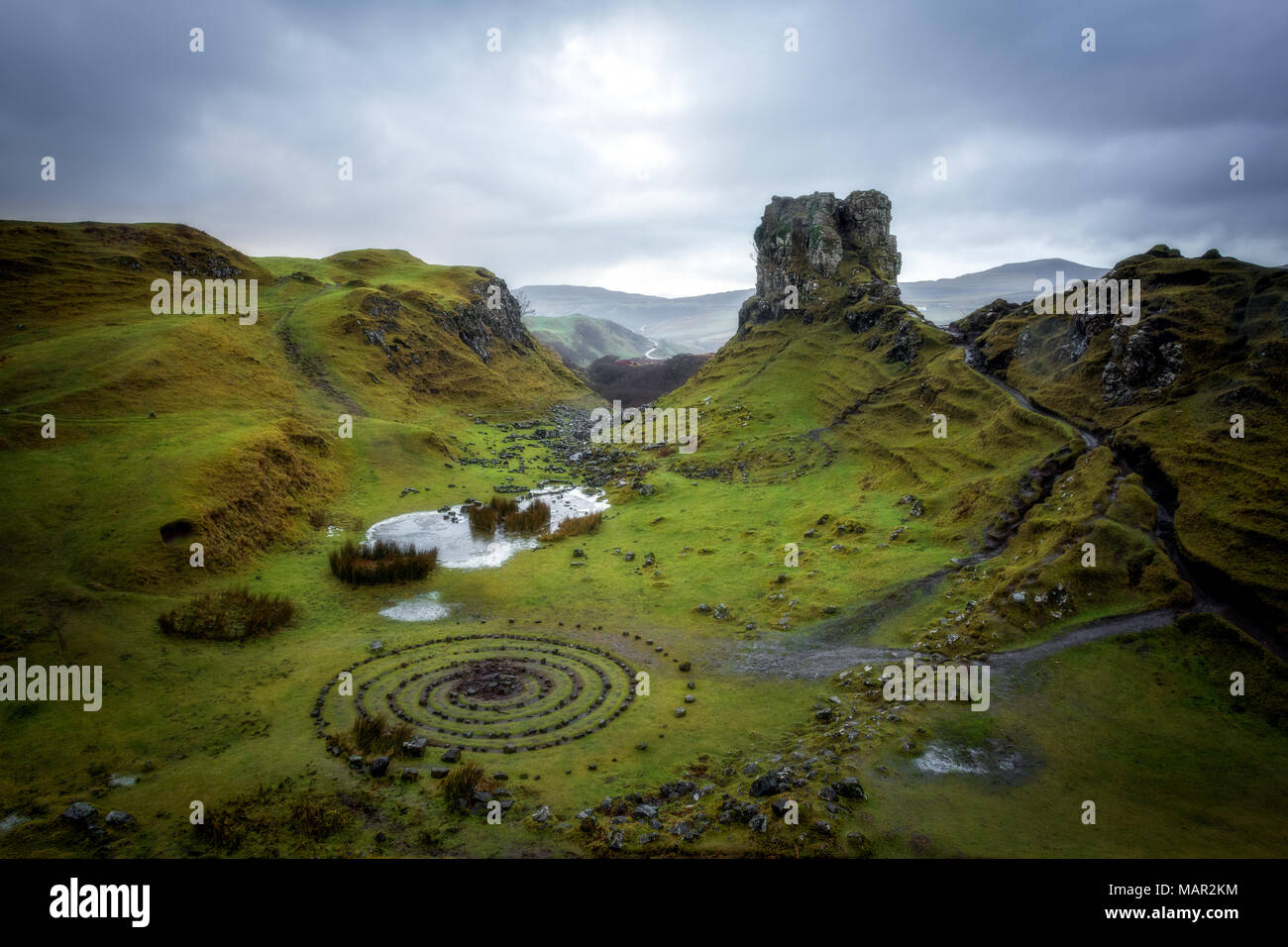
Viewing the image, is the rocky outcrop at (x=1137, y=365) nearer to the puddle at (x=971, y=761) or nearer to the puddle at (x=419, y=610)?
the puddle at (x=971, y=761)

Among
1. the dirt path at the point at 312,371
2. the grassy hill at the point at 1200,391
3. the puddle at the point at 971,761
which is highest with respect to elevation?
the dirt path at the point at 312,371

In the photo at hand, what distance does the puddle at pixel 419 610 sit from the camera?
26.2m

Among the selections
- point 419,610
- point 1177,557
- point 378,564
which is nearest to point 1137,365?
point 1177,557

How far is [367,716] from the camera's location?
1802cm

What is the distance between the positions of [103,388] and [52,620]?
24.4 metres

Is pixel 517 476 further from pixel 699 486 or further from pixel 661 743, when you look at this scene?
pixel 661 743

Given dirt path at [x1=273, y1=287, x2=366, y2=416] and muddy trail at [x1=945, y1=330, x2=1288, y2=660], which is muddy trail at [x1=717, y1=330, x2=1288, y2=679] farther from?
dirt path at [x1=273, y1=287, x2=366, y2=416]

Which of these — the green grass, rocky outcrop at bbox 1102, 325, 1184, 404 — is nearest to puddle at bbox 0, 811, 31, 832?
the green grass

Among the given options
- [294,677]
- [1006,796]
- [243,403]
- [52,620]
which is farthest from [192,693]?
[243,403]

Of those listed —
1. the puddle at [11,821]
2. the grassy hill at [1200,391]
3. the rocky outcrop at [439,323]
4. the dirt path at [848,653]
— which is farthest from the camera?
the rocky outcrop at [439,323]

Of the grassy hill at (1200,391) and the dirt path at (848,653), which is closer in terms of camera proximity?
the dirt path at (848,653)

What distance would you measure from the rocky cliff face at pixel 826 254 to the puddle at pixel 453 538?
50.1 metres

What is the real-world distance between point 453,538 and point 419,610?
9706mm

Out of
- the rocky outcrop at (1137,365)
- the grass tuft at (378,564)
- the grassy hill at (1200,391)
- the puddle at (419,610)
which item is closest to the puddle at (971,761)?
the grassy hill at (1200,391)
